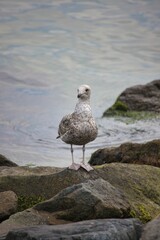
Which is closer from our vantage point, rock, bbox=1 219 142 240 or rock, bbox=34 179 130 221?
rock, bbox=1 219 142 240

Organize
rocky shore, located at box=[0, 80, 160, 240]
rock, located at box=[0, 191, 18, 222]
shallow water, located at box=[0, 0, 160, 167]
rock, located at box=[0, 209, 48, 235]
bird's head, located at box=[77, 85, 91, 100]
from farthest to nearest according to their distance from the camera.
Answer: shallow water, located at box=[0, 0, 160, 167] → bird's head, located at box=[77, 85, 91, 100] → rock, located at box=[0, 191, 18, 222] → rock, located at box=[0, 209, 48, 235] → rocky shore, located at box=[0, 80, 160, 240]

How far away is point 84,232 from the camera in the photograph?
948cm

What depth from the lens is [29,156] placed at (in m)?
21.5

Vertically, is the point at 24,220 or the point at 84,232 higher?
the point at 84,232

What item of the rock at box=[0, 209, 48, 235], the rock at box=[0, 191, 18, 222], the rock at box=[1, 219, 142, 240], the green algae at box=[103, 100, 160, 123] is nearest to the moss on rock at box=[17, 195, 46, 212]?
the rock at box=[0, 191, 18, 222]

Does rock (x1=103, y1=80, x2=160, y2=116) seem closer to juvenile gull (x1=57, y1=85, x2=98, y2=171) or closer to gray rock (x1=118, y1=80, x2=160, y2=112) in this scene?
gray rock (x1=118, y1=80, x2=160, y2=112)

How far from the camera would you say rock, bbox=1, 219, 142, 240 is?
30.6 feet

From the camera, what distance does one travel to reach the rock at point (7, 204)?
11664mm

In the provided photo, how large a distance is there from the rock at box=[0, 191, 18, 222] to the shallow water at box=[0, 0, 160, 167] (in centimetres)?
751

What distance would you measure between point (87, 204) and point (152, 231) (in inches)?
54.9

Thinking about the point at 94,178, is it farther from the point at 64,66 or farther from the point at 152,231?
the point at 64,66

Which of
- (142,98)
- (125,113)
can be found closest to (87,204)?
(125,113)

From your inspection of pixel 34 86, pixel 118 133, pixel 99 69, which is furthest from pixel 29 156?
pixel 99 69

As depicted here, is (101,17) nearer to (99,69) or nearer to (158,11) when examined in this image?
(158,11)
